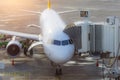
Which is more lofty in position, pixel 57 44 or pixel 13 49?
pixel 57 44

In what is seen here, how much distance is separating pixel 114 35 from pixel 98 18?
989 inches

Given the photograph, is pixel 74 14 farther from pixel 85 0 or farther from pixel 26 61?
pixel 26 61

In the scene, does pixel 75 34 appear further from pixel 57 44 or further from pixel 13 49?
pixel 13 49

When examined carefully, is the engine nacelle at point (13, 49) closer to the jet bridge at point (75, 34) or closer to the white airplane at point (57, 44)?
the white airplane at point (57, 44)

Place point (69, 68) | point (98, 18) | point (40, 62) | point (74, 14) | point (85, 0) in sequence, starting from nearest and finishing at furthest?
point (69, 68) < point (40, 62) < point (98, 18) < point (74, 14) < point (85, 0)

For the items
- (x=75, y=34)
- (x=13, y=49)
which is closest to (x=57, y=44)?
(x=75, y=34)

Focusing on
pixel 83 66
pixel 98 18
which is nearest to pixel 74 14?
pixel 98 18

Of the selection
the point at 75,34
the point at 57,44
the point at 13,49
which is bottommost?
the point at 13,49

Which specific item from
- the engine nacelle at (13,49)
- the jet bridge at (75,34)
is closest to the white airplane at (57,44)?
the jet bridge at (75,34)

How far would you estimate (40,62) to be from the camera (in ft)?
95.9

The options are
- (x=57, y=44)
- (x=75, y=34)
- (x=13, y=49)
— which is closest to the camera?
(x=75, y=34)

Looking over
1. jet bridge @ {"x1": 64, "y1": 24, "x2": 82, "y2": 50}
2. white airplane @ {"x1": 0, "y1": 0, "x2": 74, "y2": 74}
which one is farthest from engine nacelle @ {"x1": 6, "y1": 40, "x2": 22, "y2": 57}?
jet bridge @ {"x1": 64, "y1": 24, "x2": 82, "y2": 50}

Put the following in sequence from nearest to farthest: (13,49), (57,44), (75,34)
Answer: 1. (75,34)
2. (57,44)
3. (13,49)

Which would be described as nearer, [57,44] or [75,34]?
[75,34]
